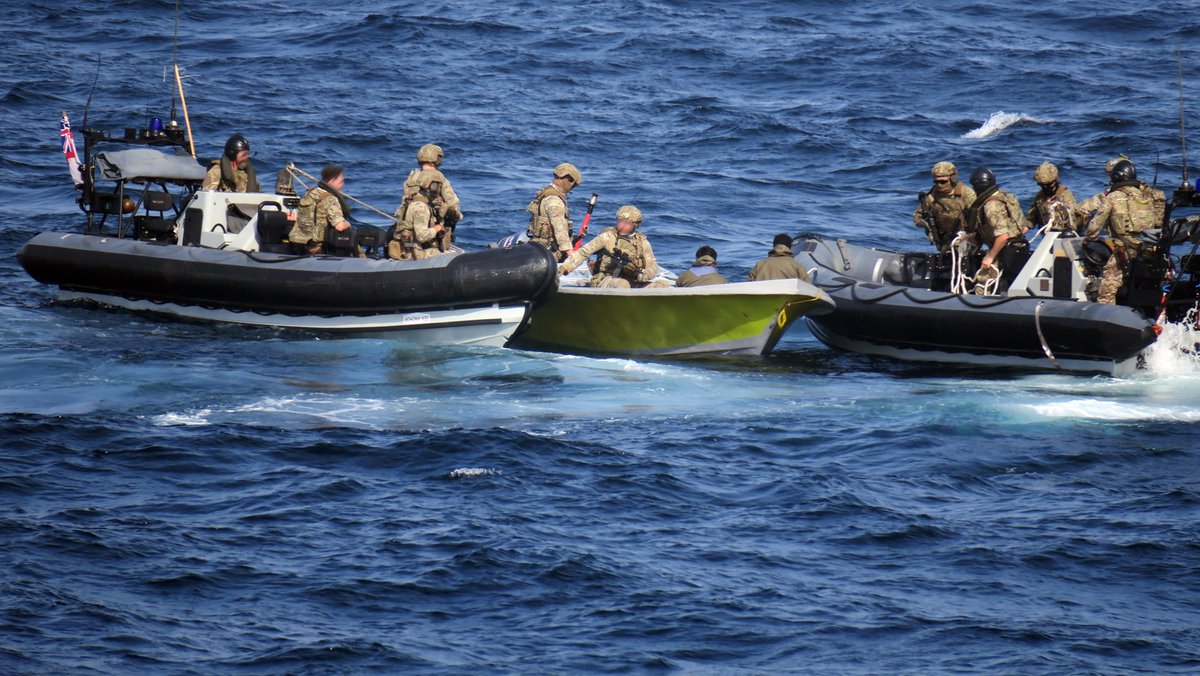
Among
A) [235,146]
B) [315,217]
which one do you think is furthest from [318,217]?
[235,146]

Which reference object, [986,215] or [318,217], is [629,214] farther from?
[986,215]

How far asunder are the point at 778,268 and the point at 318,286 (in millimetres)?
4022

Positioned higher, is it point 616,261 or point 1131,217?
point 1131,217

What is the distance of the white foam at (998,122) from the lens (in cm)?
2336

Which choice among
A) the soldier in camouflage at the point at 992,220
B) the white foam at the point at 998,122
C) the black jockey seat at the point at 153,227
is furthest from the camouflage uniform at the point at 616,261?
the white foam at the point at 998,122

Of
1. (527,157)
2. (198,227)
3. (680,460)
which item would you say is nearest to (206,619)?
(680,460)

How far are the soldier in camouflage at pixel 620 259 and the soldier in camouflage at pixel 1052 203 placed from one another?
348 centimetres

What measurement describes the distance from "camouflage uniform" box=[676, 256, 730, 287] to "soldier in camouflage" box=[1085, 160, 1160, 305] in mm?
3241

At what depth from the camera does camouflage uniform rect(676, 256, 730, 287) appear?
44.4ft

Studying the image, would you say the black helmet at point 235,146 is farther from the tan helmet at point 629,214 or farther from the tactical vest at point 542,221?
the tan helmet at point 629,214

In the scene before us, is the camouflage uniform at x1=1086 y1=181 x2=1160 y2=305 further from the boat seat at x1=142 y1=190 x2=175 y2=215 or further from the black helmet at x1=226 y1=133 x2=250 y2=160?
the boat seat at x1=142 y1=190 x2=175 y2=215

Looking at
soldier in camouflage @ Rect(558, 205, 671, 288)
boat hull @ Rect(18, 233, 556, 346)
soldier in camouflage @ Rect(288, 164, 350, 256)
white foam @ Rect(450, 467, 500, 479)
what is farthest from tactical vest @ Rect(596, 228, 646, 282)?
white foam @ Rect(450, 467, 500, 479)

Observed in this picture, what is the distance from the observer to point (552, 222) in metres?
13.8

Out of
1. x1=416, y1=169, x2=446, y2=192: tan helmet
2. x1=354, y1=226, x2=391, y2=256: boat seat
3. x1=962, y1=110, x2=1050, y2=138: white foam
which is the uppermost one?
x1=962, y1=110, x2=1050, y2=138: white foam
